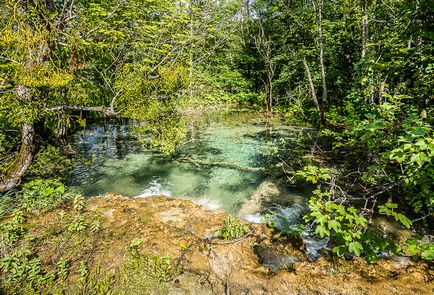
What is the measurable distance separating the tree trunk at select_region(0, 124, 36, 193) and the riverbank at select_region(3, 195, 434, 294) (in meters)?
1.22

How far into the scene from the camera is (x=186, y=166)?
9.37 meters

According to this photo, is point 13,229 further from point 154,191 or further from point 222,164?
point 222,164

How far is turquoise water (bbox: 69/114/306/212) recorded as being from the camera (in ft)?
24.3

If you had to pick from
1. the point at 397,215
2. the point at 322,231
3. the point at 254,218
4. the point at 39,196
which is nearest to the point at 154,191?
the point at 39,196

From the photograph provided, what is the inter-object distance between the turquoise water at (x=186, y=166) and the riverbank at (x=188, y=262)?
1828 mm

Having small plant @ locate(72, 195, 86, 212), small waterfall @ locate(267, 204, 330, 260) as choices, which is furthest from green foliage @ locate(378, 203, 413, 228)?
small plant @ locate(72, 195, 86, 212)

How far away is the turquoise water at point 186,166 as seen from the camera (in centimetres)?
739

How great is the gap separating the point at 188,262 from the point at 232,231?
113cm

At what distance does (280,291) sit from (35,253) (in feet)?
13.5

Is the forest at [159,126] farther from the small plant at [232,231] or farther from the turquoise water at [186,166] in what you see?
the turquoise water at [186,166]

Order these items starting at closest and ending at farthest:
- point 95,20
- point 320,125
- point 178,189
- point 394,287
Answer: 1. point 394,287
2. point 95,20
3. point 178,189
4. point 320,125

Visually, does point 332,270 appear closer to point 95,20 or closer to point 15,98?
point 15,98

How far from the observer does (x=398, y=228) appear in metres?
5.10

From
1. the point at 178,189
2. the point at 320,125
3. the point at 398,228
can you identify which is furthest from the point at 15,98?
the point at 320,125
